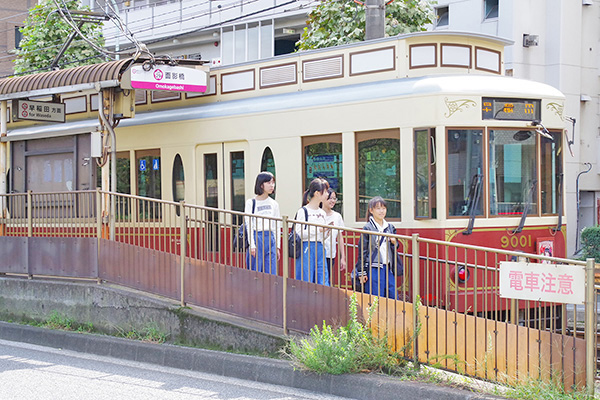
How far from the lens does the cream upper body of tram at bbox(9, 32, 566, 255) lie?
33.1ft

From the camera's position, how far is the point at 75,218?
467 inches

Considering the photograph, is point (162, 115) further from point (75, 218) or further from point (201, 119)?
point (75, 218)

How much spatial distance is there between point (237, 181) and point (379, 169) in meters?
2.45

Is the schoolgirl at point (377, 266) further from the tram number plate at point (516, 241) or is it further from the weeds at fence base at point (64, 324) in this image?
the weeds at fence base at point (64, 324)

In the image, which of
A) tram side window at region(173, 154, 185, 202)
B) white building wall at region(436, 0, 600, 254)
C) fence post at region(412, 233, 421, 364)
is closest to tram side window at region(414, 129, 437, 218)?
fence post at region(412, 233, 421, 364)

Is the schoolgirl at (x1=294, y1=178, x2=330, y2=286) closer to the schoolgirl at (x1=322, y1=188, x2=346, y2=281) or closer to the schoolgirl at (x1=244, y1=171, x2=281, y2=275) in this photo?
the schoolgirl at (x1=322, y1=188, x2=346, y2=281)

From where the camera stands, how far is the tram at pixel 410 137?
10109 millimetres

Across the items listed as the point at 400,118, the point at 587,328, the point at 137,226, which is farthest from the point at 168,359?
the point at 587,328

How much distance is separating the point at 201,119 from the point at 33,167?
431cm

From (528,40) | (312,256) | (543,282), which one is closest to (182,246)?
(312,256)

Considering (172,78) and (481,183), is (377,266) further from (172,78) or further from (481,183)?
(172,78)

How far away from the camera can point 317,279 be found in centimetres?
902

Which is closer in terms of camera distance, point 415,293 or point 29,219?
point 415,293

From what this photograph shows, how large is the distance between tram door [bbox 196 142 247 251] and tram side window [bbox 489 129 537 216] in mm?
3485
